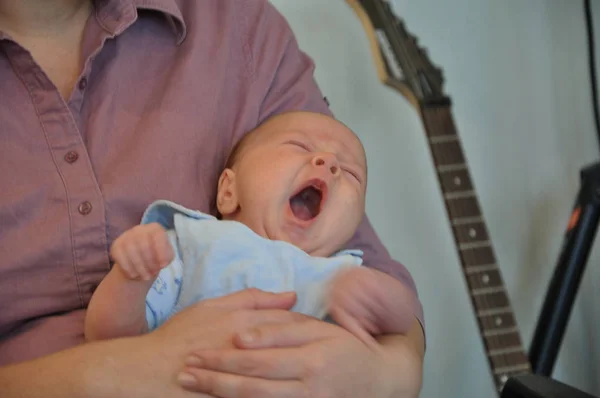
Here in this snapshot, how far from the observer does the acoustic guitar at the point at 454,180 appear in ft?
3.92

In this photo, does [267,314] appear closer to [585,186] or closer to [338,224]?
[338,224]

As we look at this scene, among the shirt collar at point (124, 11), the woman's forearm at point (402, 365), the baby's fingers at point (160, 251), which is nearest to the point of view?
the baby's fingers at point (160, 251)

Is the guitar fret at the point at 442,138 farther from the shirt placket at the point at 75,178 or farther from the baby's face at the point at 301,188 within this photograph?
the shirt placket at the point at 75,178

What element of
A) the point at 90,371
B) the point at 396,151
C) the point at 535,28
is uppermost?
the point at 535,28

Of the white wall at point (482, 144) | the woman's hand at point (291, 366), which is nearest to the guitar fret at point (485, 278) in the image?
the white wall at point (482, 144)

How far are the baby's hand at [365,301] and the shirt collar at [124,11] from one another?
1.41 ft

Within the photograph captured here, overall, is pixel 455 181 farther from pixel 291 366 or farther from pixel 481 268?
pixel 291 366

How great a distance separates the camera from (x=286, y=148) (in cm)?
79

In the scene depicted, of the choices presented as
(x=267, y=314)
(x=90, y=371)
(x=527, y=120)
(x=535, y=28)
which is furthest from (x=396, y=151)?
(x=90, y=371)

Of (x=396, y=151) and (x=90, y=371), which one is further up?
(x=396, y=151)

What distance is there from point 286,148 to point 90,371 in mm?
338

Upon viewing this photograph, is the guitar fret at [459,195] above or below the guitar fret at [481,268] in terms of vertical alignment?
above

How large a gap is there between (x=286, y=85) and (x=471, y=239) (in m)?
0.50

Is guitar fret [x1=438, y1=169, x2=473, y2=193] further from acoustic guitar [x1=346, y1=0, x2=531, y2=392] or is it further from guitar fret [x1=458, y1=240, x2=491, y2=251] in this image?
guitar fret [x1=458, y1=240, x2=491, y2=251]
